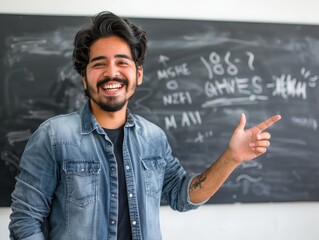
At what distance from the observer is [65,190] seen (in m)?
1.26

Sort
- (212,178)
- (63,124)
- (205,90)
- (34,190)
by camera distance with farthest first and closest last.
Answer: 1. (205,90)
2. (212,178)
3. (63,124)
4. (34,190)

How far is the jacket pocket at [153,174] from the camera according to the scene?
138 centimetres

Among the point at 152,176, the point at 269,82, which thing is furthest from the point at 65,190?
the point at 269,82

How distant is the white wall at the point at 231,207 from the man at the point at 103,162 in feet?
2.86

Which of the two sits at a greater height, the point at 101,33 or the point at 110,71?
the point at 101,33

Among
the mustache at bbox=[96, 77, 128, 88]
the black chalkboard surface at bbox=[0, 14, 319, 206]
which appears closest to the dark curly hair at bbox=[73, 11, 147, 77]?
the mustache at bbox=[96, 77, 128, 88]

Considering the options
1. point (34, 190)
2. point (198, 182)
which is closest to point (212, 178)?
point (198, 182)

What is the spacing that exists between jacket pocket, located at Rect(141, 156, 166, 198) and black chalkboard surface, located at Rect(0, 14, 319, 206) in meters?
0.80

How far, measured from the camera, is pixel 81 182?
4.14 feet

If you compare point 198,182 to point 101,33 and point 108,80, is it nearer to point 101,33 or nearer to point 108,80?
point 108,80

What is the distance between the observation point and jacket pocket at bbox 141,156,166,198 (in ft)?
4.54

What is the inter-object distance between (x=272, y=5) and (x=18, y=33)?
156cm

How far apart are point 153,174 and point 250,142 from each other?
39cm

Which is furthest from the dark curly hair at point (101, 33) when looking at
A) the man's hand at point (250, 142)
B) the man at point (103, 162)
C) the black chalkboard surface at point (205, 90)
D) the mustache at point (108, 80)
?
the black chalkboard surface at point (205, 90)
